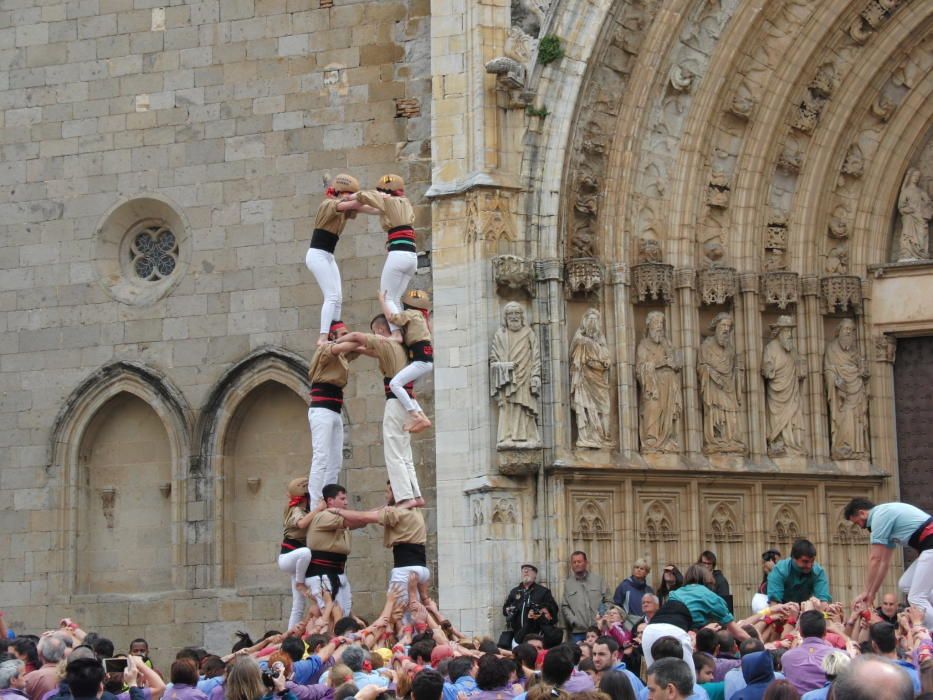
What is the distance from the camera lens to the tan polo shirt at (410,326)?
15.2 metres

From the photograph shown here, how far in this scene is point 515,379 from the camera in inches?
720

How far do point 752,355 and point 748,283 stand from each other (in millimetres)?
770

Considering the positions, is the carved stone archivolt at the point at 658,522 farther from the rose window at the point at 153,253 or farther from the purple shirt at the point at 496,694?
the purple shirt at the point at 496,694

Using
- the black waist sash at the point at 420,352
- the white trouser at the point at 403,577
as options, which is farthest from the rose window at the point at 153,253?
the white trouser at the point at 403,577

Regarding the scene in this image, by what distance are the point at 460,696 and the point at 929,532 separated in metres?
4.10

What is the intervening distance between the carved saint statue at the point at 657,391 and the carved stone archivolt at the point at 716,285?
1.90 feet

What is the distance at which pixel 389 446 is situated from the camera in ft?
49.9

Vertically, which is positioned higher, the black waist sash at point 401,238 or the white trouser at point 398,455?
the black waist sash at point 401,238

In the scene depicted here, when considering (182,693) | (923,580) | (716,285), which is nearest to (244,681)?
(182,693)

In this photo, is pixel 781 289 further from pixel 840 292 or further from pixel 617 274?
pixel 617 274

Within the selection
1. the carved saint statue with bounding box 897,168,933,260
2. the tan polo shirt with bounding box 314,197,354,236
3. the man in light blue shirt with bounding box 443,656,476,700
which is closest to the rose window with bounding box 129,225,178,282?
the tan polo shirt with bounding box 314,197,354,236

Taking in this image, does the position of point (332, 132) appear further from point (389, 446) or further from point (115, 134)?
point (389, 446)

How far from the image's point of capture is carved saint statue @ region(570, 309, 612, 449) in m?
18.6

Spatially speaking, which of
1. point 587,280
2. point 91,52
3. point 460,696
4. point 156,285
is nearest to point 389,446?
point 587,280
